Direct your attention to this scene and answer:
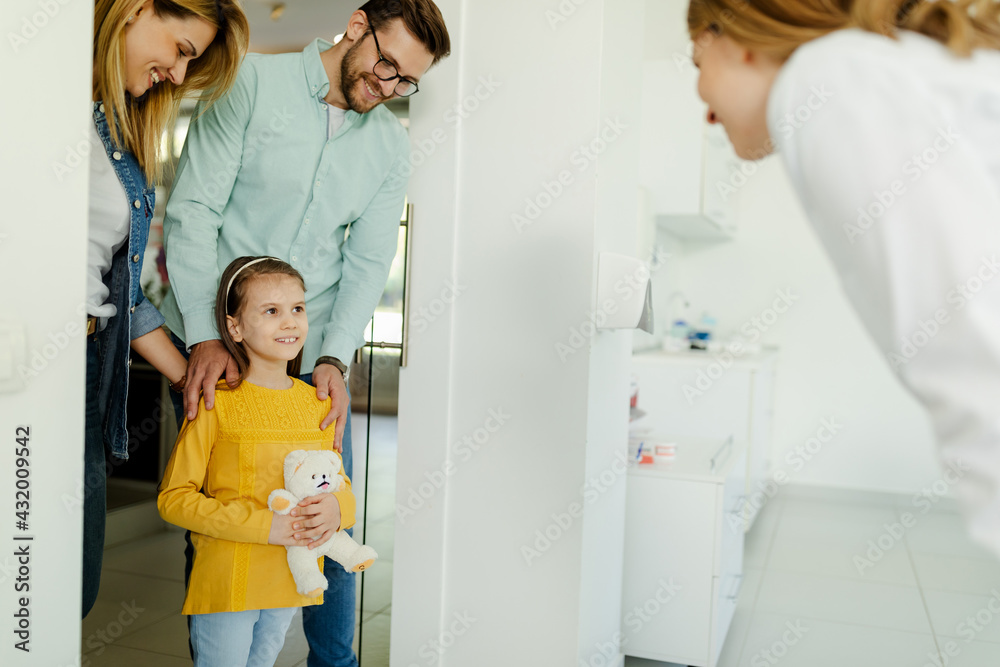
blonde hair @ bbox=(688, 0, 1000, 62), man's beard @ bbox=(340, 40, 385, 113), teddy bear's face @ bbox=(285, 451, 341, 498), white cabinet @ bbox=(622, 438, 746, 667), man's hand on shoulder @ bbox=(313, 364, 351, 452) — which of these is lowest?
white cabinet @ bbox=(622, 438, 746, 667)

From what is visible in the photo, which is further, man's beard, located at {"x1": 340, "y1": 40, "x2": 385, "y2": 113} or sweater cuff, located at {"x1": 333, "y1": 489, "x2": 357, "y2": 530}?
man's beard, located at {"x1": 340, "y1": 40, "x2": 385, "y2": 113}

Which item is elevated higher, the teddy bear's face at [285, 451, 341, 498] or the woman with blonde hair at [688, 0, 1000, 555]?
the woman with blonde hair at [688, 0, 1000, 555]

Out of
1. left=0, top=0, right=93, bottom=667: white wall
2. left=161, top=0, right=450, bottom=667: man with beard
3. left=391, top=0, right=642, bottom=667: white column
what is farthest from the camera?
left=391, top=0, right=642, bottom=667: white column

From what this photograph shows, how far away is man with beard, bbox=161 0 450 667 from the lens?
1434 mm

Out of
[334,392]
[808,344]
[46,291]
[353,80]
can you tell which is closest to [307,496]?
[334,392]

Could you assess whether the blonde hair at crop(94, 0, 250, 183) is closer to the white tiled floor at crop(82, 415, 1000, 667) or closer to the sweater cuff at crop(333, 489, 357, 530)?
the sweater cuff at crop(333, 489, 357, 530)

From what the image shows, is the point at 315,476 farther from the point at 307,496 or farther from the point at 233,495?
the point at 233,495

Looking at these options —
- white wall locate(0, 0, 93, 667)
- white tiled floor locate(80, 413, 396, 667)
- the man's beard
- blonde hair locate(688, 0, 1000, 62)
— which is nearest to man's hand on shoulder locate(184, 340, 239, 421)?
white wall locate(0, 0, 93, 667)

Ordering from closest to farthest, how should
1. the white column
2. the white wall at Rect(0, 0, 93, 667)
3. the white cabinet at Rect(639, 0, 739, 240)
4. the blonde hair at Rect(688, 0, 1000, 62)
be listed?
1. the blonde hair at Rect(688, 0, 1000, 62)
2. the white wall at Rect(0, 0, 93, 667)
3. the white column
4. the white cabinet at Rect(639, 0, 739, 240)

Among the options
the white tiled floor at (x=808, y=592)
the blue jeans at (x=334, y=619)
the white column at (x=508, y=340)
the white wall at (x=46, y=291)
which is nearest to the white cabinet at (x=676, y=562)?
the white tiled floor at (x=808, y=592)

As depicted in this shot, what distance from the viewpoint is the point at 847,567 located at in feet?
11.5

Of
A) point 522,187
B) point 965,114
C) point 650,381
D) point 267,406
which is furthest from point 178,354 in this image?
point 650,381

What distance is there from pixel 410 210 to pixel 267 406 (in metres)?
0.70

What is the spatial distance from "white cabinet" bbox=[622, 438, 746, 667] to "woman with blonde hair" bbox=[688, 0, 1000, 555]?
1671 millimetres
